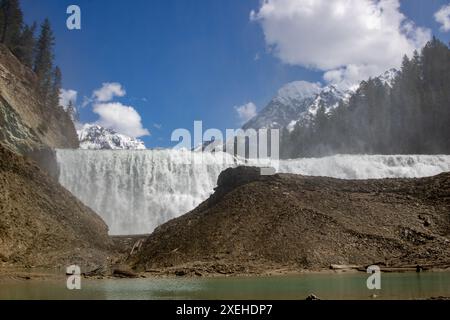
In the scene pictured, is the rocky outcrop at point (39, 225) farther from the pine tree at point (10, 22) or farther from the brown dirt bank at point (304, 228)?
the pine tree at point (10, 22)

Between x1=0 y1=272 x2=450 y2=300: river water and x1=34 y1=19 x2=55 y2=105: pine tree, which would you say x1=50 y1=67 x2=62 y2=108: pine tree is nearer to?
x1=34 y1=19 x2=55 y2=105: pine tree

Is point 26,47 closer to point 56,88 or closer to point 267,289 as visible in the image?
point 56,88

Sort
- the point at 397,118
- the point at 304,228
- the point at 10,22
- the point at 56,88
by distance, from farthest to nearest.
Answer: the point at 397,118
the point at 56,88
the point at 10,22
the point at 304,228

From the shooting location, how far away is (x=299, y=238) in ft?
99.3

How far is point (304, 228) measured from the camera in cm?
3123

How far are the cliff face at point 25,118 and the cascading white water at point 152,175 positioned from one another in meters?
6.47

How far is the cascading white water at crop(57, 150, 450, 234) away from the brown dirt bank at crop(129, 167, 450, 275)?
2446cm

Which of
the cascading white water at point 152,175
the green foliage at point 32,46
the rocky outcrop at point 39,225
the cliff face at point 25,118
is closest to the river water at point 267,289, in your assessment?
the rocky outcrop at point 39,225

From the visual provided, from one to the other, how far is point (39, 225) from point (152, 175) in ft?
99.2

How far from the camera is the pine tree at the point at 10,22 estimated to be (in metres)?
75.3

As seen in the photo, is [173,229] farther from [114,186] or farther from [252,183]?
[114,186]

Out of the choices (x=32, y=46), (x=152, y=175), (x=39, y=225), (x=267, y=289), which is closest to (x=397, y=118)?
(x=152, y=175)
